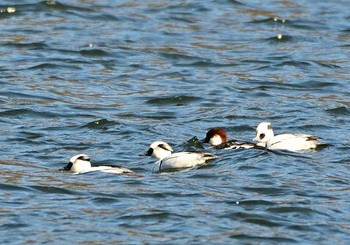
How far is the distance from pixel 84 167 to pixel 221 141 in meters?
2.24

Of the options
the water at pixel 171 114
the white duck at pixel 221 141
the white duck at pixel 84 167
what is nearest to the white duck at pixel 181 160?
the water at pixel 171 114

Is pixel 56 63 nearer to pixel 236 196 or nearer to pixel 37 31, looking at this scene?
pixel 37 31

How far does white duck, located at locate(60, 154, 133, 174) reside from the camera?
12453mm

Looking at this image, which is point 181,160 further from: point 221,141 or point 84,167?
point 221,141

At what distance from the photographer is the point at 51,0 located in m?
24.8

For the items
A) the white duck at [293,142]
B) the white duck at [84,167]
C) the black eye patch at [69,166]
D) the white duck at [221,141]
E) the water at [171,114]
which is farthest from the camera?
the white duck at [221,141]

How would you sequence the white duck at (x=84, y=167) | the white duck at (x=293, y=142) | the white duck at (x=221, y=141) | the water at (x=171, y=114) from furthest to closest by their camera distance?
the white duck at (x=221, y=141) → the white duck at (x=293, y=142) → the white duck at (x=84, y=167) → the water at (x=171, y=114)

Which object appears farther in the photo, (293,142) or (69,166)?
(293,142)

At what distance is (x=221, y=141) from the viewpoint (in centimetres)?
1420

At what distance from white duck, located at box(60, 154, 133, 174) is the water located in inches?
4.7

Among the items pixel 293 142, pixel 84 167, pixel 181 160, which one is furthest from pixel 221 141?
pixel 84 167

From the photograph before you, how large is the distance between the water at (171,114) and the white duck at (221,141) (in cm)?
17

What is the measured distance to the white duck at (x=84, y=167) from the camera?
12453mm

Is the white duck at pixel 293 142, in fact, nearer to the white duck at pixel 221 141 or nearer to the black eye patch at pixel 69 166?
the white duck at pixel 221 141
